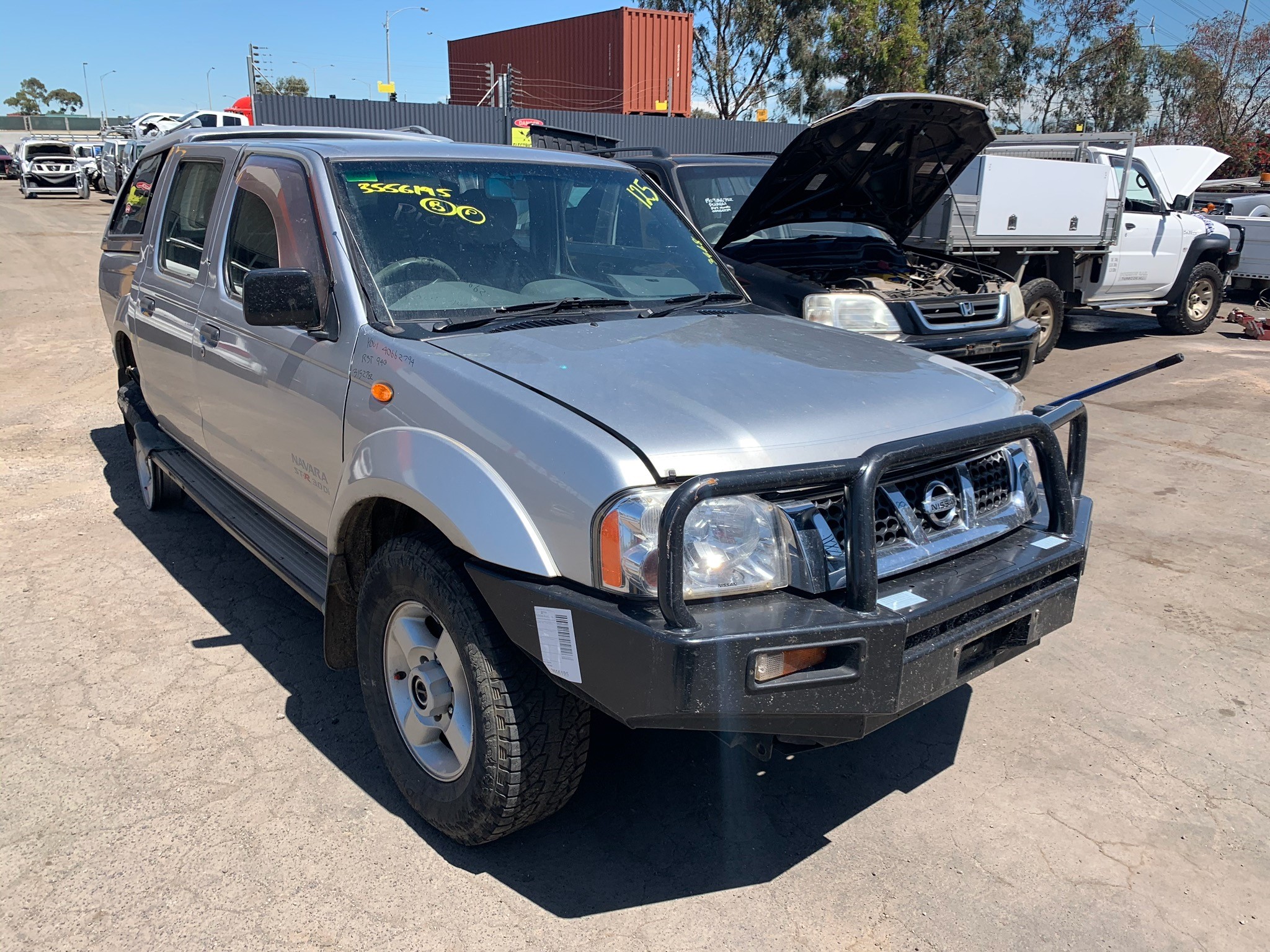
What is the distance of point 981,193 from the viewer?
29.4 feet

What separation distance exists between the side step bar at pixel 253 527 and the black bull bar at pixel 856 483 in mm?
1529

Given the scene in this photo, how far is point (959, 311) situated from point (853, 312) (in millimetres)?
1027

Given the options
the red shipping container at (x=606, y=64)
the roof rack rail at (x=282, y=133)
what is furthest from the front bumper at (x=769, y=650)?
the red shipping container at (x=606, y=64)

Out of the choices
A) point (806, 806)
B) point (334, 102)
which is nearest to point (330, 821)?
point (806, 806)

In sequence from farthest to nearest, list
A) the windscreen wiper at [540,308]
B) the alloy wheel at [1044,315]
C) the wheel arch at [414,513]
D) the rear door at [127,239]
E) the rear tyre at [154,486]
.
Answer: the alloy wheel at [1044,315]
the rear tyre at [154,486]
the rear door at [127,239]
the windscreen wiper at [540,308]
the wheel arch at [414,513]

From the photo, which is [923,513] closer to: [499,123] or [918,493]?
[918,493]

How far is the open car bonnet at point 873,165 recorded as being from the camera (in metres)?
6.20

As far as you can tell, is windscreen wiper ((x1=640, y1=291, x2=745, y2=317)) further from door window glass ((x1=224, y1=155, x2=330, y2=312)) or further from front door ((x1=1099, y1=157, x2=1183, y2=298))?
front door ((x1=1099, y1=157, x2=1183, y2=298))

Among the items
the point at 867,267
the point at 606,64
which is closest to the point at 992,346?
the point at 867,267

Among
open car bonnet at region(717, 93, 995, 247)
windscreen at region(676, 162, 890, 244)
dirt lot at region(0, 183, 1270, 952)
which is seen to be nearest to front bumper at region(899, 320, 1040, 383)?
open car bonnet at region(717, 93, 995, 247)

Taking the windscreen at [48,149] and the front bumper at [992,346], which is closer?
the front bumper at [992,346]

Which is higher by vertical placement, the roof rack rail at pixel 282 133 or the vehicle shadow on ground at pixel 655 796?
the roof rack rail at pixel 282 133

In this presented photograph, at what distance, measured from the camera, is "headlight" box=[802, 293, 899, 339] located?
6.48 metres

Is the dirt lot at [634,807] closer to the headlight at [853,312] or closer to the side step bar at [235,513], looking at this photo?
the side step bar at [235,513]
